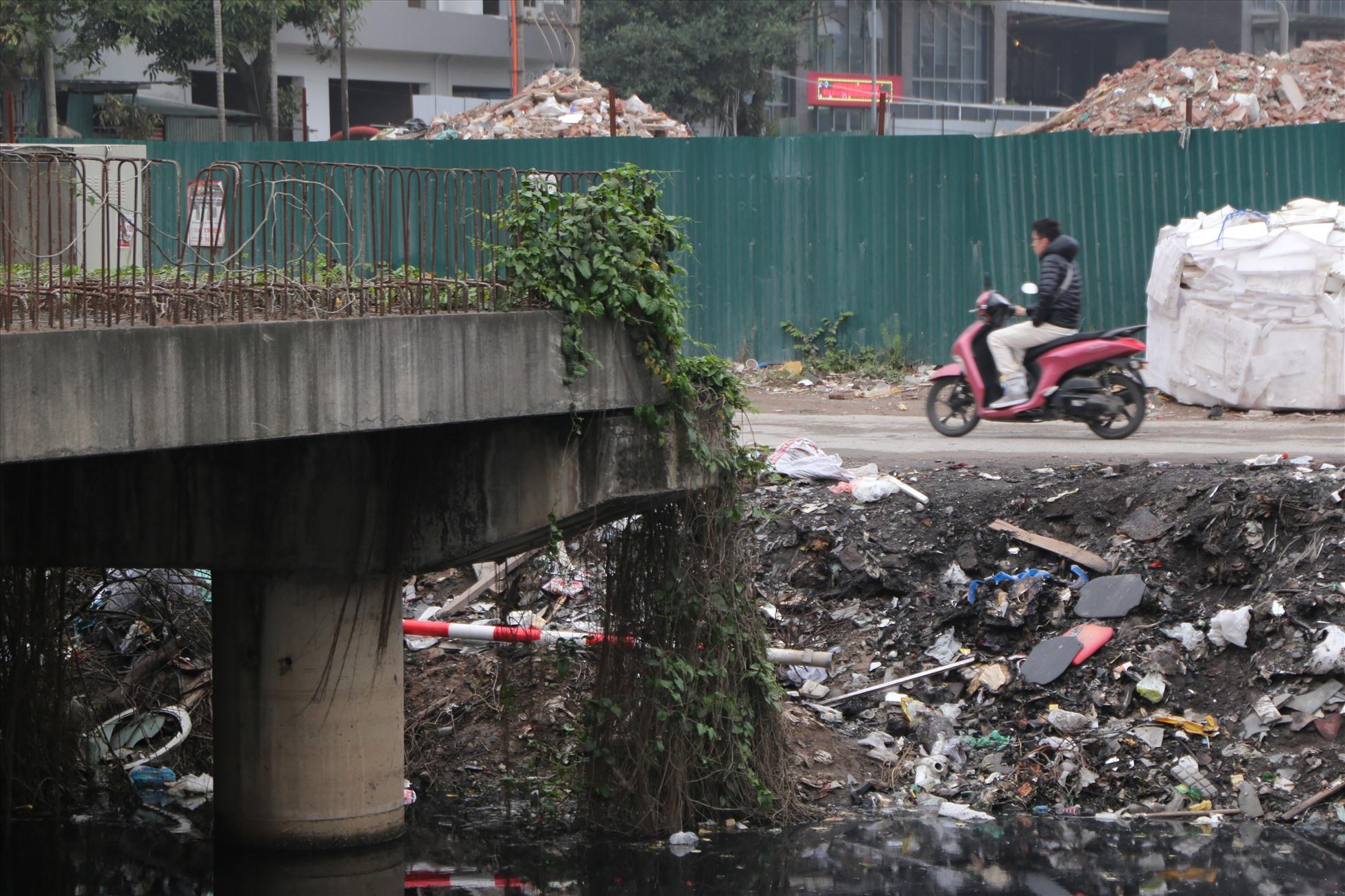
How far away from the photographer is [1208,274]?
13.3m

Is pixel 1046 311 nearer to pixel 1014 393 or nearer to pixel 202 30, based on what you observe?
pixel 1014 393

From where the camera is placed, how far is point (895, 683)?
10.5m

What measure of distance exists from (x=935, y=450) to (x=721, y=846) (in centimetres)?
432

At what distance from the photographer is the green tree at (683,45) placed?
35938 millimetres

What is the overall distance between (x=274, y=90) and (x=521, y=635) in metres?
26.9

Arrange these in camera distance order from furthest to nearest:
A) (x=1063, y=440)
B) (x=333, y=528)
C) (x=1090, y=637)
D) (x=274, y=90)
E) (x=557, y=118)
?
(x=274, y=90)
(x=557, y=118)
(x=1063, y=440)
(x=1090, y=637)
(x=333, y=528)

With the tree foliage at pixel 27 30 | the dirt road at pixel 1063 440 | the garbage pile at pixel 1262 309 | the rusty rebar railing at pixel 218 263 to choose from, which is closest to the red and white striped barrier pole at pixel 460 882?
the rusty rebar railing at pixel 218 263

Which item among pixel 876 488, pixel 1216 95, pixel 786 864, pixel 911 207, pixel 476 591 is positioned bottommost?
pixel 786 864

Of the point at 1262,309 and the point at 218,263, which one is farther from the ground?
the point at 218,263

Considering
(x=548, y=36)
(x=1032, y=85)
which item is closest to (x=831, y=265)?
(x=548, y=36)

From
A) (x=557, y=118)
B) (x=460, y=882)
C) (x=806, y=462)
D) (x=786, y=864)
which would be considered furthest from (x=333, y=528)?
(x=557, y=118)

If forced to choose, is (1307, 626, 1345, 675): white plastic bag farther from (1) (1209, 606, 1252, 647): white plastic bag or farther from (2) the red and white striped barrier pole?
(2) the red and white striped barrier pole

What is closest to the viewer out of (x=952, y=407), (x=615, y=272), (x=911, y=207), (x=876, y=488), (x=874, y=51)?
(x=615, y=272)

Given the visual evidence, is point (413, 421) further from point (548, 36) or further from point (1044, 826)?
point (548, 36)
